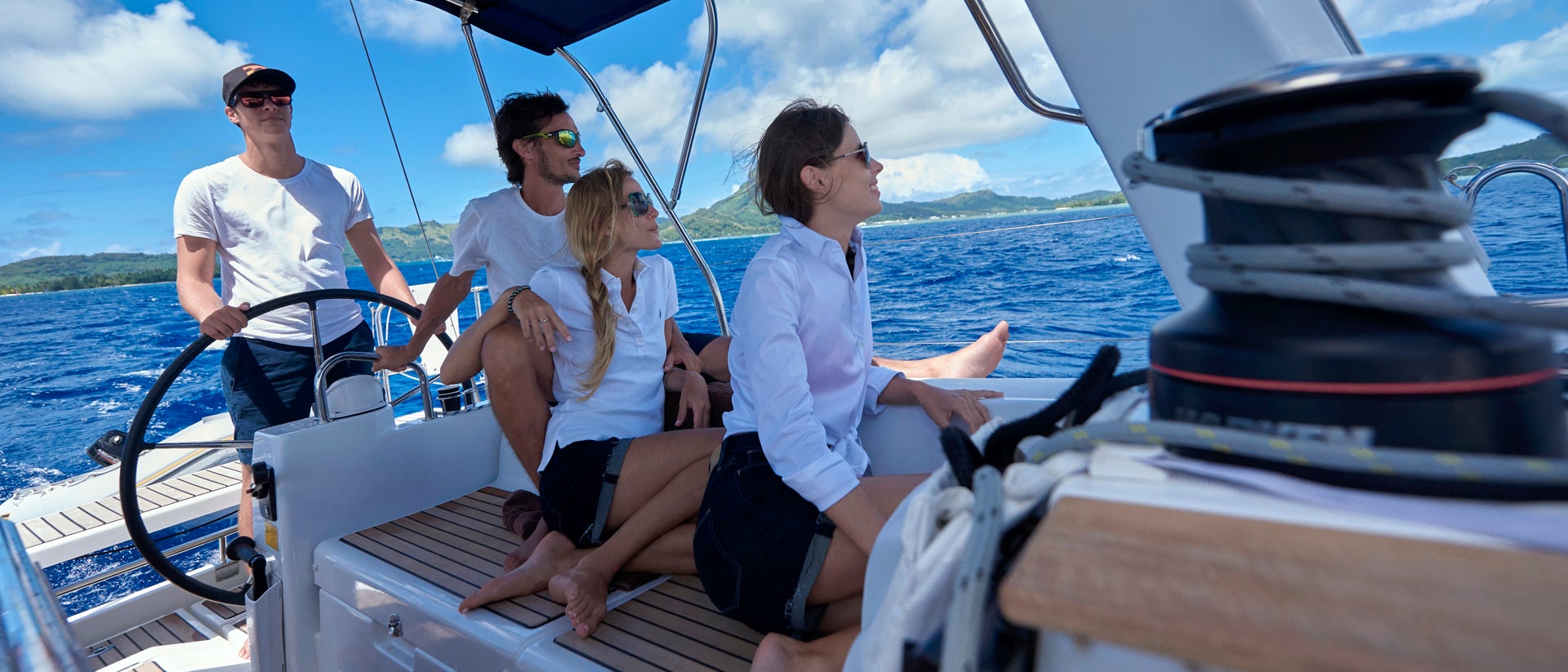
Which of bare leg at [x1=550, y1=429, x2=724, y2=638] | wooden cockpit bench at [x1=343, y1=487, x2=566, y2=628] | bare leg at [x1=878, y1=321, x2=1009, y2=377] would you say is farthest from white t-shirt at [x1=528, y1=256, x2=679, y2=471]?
bare leg at [x1=878, y1=321, x2=1009, y2=377]

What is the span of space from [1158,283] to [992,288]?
325 cm

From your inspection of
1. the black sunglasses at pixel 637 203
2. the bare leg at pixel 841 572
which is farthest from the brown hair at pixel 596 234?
the bare leg at pixel 841 572

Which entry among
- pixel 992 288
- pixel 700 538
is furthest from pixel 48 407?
pixel 700 538

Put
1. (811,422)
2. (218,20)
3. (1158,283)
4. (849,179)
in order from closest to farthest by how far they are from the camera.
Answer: (811,422)
(849,179)
(1158,283)
(218,20)

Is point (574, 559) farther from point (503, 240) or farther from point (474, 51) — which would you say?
point (474, 51)

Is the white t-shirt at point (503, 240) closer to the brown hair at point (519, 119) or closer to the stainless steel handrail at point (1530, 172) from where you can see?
the brown hair at point (519, 119)

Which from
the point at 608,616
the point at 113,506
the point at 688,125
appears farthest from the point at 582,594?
the point at 113,506

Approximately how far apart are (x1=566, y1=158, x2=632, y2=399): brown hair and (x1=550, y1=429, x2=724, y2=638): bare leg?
0.25 metres

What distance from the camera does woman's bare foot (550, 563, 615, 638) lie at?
1299mm

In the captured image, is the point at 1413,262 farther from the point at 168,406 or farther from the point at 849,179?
the point at 168,406

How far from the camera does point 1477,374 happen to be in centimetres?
32

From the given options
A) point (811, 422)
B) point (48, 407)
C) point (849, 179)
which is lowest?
point (48, 407)

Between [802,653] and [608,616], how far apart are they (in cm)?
44

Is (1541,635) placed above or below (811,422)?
above
